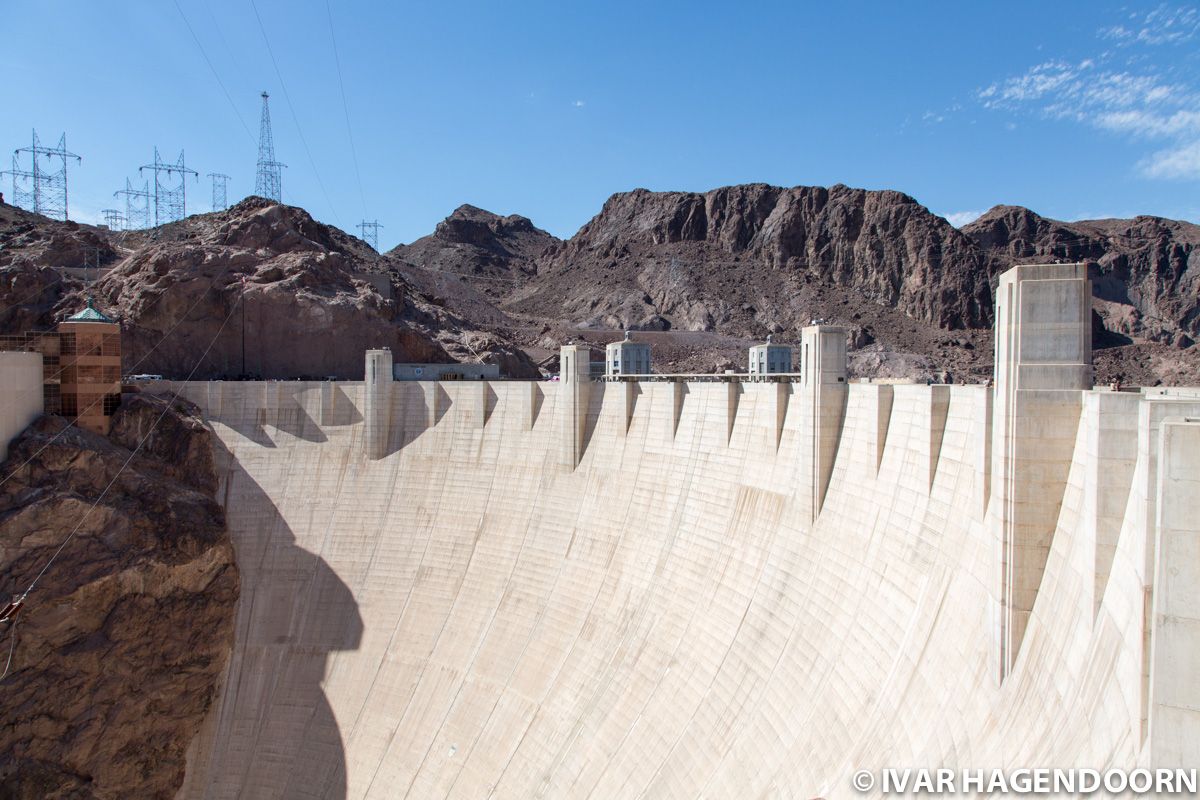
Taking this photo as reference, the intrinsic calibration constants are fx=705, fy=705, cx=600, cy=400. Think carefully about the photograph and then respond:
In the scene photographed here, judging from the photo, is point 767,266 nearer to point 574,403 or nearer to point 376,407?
point 376,407

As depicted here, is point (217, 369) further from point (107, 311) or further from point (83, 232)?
point (83, 232)

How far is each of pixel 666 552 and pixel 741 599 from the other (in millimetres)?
3179

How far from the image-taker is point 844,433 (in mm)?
14141

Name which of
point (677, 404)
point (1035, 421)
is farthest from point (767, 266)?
point (1035, 421)

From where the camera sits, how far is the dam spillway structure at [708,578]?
7.16m

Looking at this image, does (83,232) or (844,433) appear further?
(83,232)

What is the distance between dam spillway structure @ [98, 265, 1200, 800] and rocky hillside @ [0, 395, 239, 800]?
3.90 feet

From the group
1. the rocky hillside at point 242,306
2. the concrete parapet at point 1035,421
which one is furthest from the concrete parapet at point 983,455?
the rocky hillside at point 242,306

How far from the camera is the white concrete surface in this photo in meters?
22.1

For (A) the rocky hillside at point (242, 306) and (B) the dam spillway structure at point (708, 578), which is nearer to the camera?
(B) the dam spillway structure at point (708, 578)

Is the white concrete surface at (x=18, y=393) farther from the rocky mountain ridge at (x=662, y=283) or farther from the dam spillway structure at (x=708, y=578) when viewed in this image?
the rocky mountain ridge at (x=662, y=283)

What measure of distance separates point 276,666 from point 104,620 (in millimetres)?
5239

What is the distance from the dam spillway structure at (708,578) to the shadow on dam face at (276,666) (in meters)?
0.09

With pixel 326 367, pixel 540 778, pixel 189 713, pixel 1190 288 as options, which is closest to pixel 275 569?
pixel 189 713
